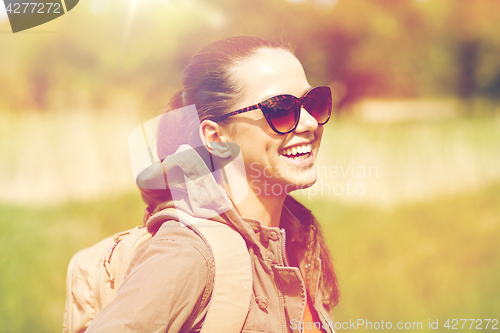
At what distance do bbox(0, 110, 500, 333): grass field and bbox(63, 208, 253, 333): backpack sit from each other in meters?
1.84

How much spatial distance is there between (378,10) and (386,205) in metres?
3.76

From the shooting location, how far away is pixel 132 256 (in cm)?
125

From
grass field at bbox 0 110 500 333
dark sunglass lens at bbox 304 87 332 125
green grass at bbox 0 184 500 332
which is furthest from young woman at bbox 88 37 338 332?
green grass at bbox 0 184 500 332

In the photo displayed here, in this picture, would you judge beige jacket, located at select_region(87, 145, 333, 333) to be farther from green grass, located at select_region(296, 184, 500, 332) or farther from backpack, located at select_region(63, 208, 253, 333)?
green grass, located at select_region(296, 184, 500, 332)

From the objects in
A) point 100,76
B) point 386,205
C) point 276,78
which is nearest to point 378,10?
point 386,205

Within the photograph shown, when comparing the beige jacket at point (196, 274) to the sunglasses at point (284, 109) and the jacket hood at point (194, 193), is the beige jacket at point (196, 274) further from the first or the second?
the sunglasses at point (284, 109)

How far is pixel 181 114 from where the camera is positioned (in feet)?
5.11

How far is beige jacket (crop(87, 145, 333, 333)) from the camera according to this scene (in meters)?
0.93

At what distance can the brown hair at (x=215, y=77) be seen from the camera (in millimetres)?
1426

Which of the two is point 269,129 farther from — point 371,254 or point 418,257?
point 418,257

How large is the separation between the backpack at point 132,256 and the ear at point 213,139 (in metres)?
0.34

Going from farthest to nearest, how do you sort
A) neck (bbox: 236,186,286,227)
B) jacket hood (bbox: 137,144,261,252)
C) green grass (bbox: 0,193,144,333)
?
green grass (bbox: 0,193,144,333) < neck (bbox: 236,186,286,227) < jacket hood (bbox: 137,144,261,252)

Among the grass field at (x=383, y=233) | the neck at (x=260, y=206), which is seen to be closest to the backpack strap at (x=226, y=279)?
the neck at (x=260, y=206)

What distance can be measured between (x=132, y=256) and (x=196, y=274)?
0.37 meters
